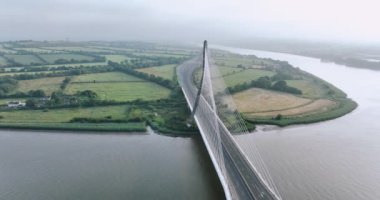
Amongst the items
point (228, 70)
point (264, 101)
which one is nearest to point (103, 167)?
point (264, 101)

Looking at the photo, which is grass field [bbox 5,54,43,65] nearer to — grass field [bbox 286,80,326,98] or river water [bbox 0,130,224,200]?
river water [bbox 0,130,224,200]

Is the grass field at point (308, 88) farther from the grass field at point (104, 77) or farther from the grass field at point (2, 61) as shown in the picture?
the grass field at point (2, 61)

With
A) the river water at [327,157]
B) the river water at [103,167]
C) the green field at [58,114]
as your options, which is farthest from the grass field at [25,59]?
the river water at [327,157]

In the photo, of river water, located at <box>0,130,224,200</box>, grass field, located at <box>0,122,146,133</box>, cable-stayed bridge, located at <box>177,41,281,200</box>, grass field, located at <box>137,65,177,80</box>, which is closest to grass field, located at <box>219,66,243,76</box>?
grass field, located at <box>137,65,177,80</box>

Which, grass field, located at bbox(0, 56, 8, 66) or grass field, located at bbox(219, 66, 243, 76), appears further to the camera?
grass field, located at bbox(0, 56, 8, 66)

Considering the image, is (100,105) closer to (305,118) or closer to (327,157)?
(305,118)
